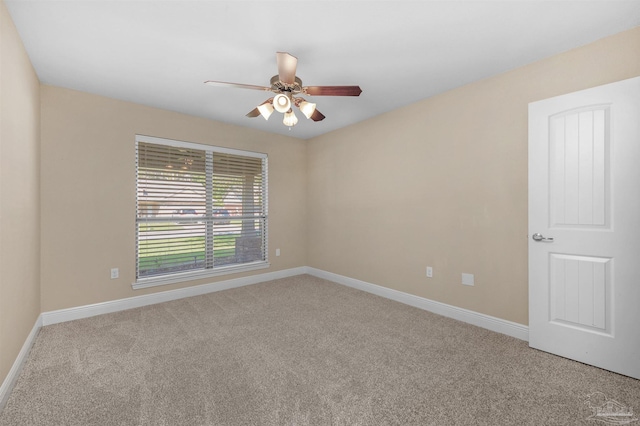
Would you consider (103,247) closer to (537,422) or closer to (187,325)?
(187,325)

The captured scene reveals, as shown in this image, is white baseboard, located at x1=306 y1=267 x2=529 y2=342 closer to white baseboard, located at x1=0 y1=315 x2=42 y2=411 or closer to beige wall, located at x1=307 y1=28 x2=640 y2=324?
beige wall, located at x1=307 y1=28 x2=640 y2=324

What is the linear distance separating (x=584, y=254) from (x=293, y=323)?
8.47 ft

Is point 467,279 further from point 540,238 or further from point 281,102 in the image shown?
point 281,102

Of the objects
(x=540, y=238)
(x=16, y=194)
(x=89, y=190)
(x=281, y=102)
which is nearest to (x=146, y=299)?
(x=89, y=190)

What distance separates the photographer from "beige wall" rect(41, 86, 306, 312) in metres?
2.94

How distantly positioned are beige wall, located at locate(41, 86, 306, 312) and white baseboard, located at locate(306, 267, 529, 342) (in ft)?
8.60

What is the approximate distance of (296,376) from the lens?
1.99m

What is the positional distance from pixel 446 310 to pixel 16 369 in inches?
147

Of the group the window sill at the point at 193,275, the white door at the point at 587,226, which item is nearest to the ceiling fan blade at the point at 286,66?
the white door at the point at 587,226

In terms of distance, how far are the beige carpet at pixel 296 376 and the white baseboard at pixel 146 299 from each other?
127 millimetres

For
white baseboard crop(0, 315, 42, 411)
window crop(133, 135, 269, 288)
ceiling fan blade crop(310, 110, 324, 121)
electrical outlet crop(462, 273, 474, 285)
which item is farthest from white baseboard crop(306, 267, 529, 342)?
white baseboard crop(0, 315, 42, 411)

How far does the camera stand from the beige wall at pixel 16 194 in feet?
5.79

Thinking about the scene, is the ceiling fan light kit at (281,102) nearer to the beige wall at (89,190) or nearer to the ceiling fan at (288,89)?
the ceiling fan at (288,89)

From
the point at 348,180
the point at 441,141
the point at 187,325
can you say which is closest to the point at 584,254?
the point at 441,141
